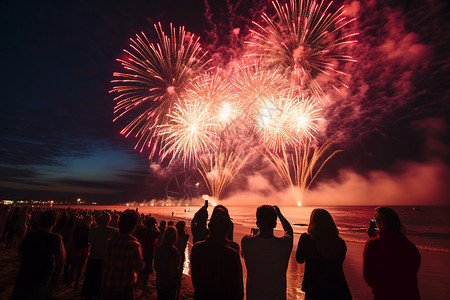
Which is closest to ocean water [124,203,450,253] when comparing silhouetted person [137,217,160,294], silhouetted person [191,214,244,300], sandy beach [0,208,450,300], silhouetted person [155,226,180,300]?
sandy beach [0,208,450,300]

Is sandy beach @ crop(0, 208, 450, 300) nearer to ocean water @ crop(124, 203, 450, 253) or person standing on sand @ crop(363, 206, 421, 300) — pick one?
person standing on sand @ crop(363, 206, 421, 300)

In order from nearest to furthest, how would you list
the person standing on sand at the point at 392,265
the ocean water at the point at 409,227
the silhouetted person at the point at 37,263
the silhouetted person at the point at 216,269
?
the silhouetted person at the point at 216,269 → the person standing on sand at the point at 392,265 → the silhouetted person at the point at 37,263 → the ocean water at the point at 409,227

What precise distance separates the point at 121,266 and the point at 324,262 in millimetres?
2812

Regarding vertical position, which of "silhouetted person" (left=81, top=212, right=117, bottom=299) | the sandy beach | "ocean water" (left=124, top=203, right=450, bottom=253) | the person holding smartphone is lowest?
"ocean water" (left=124, top=203, right=450, bottom=253)

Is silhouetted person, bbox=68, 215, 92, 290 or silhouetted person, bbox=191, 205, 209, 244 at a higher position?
silhouetted person, bbox=191, 205, 209, 244

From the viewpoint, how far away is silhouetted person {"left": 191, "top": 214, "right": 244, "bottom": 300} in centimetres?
251

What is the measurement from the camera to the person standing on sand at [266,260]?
290 cm

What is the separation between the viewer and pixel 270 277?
2918mm

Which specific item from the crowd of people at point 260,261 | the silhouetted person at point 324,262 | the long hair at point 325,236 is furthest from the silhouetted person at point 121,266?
the long hair at point 325,236

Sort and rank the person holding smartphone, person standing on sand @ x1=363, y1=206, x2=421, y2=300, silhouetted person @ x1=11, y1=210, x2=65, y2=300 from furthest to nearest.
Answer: the person holding smartphone
silhouetted person @ x1=11, y1=210, x2=65, y2=300
person standing on sand @ x1=363, y1=206, x2=421, y2=300

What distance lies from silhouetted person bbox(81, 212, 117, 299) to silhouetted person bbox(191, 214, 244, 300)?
3.65m

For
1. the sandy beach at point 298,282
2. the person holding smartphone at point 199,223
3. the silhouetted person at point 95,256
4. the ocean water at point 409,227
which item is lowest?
the ocean water at point 409,227

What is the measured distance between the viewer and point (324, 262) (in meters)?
2.97

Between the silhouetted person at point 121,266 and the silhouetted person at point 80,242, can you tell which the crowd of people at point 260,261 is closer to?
the silhouetted person at point 121,266
